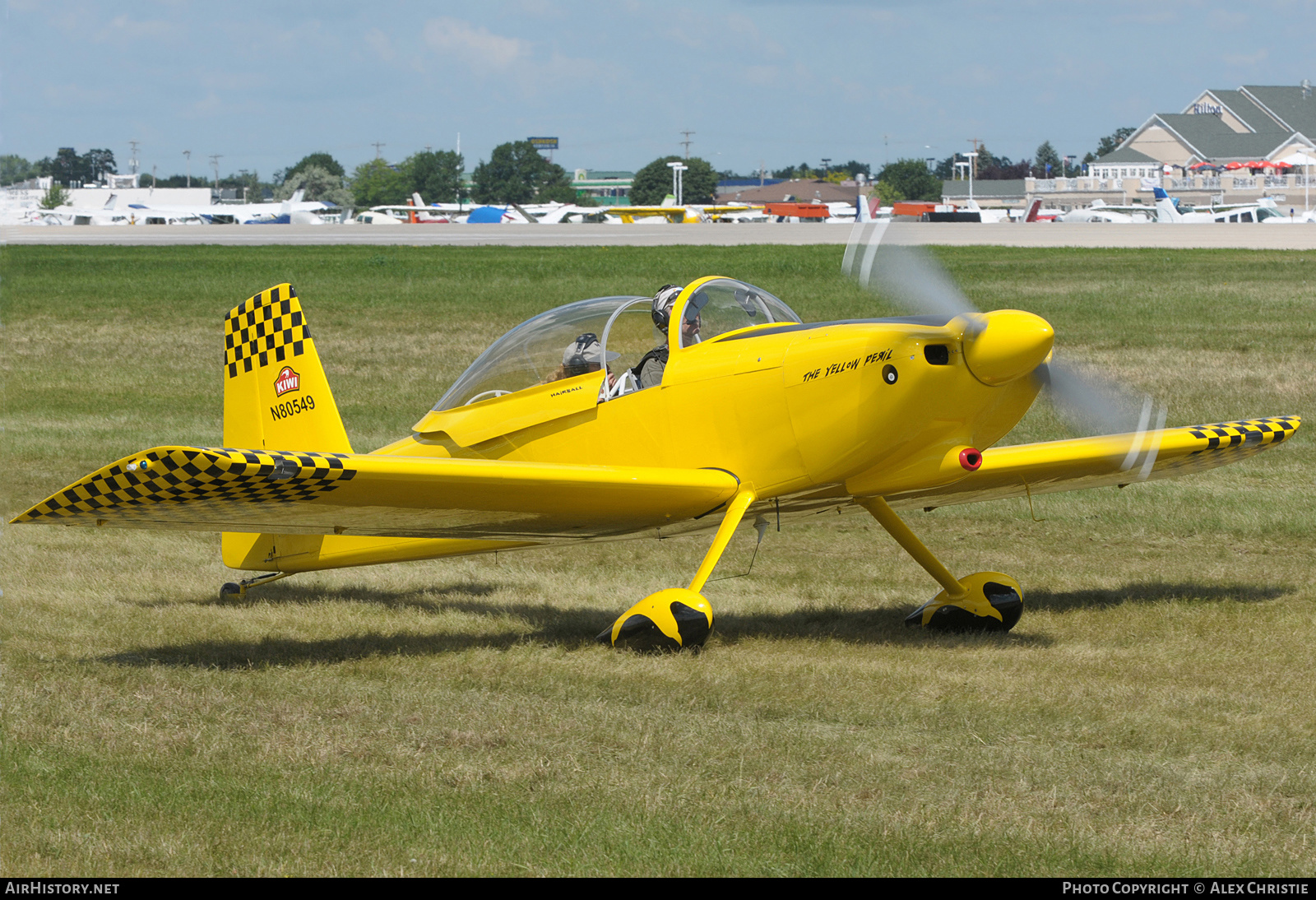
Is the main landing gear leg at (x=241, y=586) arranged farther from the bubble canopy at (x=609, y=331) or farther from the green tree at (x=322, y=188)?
the green tree at (x=322, y=188)

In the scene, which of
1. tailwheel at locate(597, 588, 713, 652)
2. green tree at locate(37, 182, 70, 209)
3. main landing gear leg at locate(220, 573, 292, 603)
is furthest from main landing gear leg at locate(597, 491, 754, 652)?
green tree at locate(37, 182, 70, 209)

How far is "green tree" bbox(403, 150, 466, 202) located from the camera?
183m

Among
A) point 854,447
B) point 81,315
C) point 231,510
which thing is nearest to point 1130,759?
point 854,447

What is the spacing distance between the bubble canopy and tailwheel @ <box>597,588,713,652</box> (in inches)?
51.9

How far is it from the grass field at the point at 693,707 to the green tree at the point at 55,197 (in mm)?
114407

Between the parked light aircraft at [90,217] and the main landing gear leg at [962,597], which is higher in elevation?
the parked light aircraft at [90,217]

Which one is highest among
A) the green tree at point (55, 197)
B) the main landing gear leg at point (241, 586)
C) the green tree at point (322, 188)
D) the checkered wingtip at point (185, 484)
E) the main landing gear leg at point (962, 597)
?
the green tree at point (322, 188)

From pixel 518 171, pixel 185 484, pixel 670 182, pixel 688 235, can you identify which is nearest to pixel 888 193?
pixel 670 182

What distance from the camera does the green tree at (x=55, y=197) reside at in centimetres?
11841

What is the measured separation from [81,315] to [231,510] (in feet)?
74.1

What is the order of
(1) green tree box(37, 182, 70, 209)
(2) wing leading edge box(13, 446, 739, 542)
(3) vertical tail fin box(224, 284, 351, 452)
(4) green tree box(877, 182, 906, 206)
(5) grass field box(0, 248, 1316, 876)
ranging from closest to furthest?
(5) grass field box(0, 248, 1316, 876), (2) wing leading edge box(13, 446, 739, 542), (3) vertical tail fin box(224, 284, 351, 452), (1) green tree box(37, 182, 70, 209), (4) green tree box(877, 182, 906, 206)

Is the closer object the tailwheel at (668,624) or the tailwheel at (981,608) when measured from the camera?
the tailwheel at (668,624)

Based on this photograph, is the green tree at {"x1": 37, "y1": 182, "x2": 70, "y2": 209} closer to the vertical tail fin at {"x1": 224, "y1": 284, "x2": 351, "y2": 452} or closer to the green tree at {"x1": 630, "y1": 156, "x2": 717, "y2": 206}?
the green tree at {"x1": 630, "y1": 156, "x2": 717, "y2": 206}

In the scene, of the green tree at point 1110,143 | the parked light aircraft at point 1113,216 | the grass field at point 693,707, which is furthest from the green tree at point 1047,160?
the grass field at point 693,707
